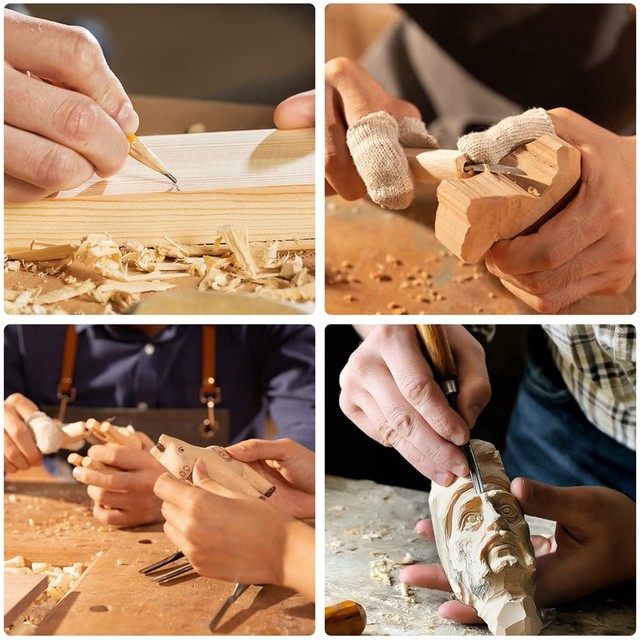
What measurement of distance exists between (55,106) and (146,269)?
20cm

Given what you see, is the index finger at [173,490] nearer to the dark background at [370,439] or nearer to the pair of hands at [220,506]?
the pair of hands at [220,506]

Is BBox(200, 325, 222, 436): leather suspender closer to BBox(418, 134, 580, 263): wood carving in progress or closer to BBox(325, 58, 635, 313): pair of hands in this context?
BBox(325, 58, 635, 313): pair of hands

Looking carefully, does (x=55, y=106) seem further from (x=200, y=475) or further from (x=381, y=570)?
(x=381, y=570)

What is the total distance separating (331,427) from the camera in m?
0.88

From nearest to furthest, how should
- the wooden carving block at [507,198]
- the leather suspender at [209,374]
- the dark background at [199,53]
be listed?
1. the wooden carving block at [507,198]
2. the leather suspender at [209,374]
3. the dark background at [199,53]

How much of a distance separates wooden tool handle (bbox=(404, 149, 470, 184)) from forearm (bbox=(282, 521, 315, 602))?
0.42m

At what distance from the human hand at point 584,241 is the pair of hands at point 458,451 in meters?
0.11

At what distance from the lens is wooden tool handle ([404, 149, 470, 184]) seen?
30.1 inches

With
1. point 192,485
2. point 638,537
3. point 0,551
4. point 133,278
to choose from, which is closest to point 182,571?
point 192,485

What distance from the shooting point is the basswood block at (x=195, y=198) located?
0.81m

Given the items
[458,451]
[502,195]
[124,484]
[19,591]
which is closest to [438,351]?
[458,451]

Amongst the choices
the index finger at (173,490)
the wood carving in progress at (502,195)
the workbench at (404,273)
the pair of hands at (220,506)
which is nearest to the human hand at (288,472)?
the pair of hands at (220,506)

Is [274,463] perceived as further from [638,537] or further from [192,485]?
[638,537]

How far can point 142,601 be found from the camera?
769 millimetres
